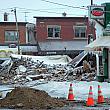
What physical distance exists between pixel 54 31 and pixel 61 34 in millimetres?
1152

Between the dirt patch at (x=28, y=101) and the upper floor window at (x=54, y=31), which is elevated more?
the upper floor window at (x=54, y=31)

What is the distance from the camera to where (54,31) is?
70.5 meters

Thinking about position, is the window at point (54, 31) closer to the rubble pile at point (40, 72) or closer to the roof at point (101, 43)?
the rubble pile at point (40, 72)

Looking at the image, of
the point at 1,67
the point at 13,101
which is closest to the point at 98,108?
the point at 13,101

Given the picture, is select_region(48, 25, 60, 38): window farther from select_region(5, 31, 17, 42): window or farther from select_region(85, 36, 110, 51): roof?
select_region(85, 36, 110, 51): roof

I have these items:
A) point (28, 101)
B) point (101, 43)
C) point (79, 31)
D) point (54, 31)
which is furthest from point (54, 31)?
point (28, 101)

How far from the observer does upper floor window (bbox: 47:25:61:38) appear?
70500 mm

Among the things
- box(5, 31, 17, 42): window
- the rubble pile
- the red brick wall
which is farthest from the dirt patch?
box(5, 31, 17, 42): window

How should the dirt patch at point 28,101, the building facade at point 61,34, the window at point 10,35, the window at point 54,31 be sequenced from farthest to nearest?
the window at point 10,35
the window at point 54,31
the building facade at point 61,34
the dirt patch at point 28,101

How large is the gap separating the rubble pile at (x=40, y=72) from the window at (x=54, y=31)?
67.2 ft

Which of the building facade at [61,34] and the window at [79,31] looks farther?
the window at [79,31]

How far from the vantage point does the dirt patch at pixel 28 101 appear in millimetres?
18297

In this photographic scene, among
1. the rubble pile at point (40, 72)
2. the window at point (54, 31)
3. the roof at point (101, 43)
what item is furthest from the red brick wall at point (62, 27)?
the roof at point (101, 43)

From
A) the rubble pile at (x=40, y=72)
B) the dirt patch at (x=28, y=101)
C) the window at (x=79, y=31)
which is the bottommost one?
the rubble pile at (x=40, y=72)
